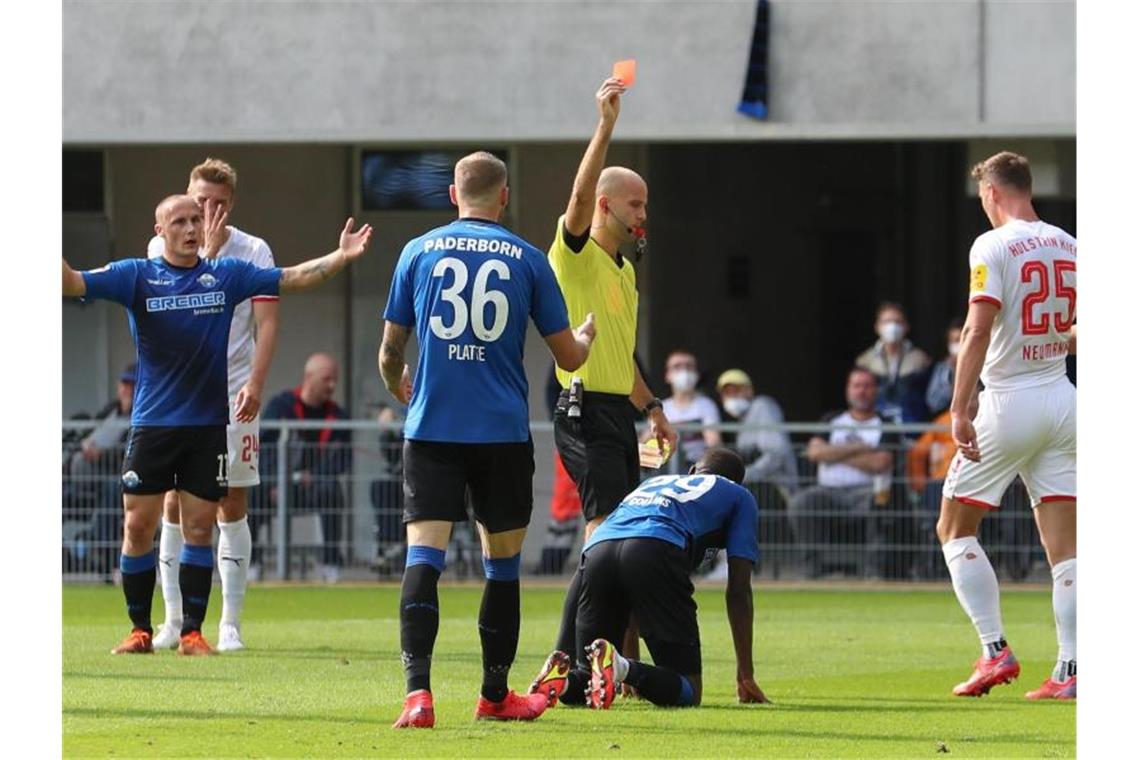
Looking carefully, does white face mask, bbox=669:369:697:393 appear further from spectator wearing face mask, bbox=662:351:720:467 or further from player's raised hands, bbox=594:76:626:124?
player's raised hands, bbox=594:76:626:124

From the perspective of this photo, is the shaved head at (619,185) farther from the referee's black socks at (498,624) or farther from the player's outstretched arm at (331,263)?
the referee's black socks at (498,624)

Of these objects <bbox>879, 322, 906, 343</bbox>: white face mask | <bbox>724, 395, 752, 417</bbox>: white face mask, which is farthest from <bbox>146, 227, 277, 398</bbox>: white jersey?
<bbox>879, 322, 906, 343</bbox>: white face mask

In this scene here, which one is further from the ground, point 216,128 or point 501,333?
point 216,128

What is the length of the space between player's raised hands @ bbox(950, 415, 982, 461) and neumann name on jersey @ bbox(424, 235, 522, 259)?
8.05ft

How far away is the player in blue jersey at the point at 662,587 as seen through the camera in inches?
351

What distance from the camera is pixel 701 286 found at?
25.3m

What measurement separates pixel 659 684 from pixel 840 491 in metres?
9.30

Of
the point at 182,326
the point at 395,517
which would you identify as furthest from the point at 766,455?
the point at 182,326

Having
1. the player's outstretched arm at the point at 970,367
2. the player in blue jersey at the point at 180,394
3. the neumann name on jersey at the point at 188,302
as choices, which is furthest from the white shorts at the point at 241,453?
the player's outstretched arm at the point at 970,367

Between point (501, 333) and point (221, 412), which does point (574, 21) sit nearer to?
point (221, 412)

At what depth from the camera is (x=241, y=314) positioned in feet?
39.6

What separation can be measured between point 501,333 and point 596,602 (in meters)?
1.45

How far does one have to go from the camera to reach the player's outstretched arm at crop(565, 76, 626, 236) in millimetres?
8689
